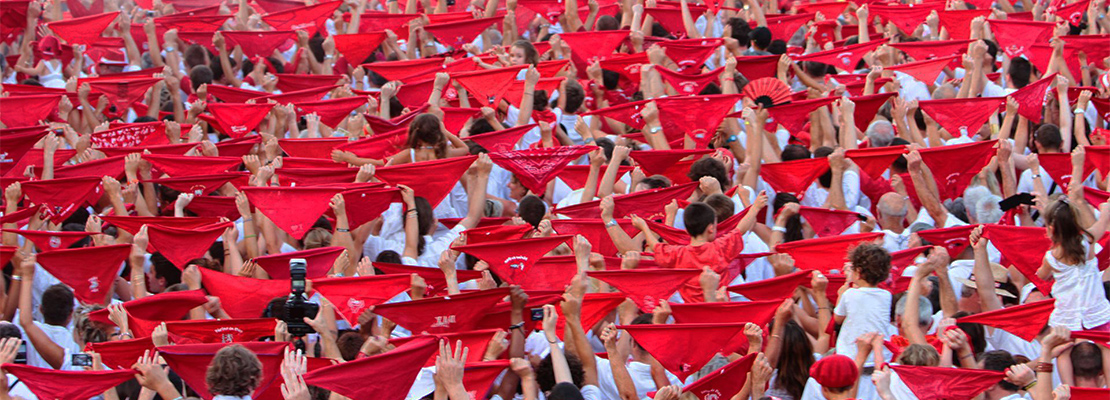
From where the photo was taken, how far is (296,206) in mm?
9281

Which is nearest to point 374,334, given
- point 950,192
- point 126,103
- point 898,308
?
point 898,308

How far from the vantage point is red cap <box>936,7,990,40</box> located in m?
14.1

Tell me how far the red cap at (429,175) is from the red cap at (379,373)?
2845 mm

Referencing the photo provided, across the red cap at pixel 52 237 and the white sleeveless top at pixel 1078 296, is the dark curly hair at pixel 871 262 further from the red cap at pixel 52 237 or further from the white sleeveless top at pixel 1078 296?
the red cap at pixel 52 237

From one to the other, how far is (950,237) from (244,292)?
4570 mm

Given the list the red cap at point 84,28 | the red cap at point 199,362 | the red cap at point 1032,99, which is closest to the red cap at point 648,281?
the red cap at point 199,362

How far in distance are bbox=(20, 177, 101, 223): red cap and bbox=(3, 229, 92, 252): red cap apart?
0.61 meters

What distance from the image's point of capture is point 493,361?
707cm

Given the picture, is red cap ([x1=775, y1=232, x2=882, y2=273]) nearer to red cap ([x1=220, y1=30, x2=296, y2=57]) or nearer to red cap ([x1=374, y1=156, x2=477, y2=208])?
red cap ([x1=374, y1=156, x2=477, y2=208])

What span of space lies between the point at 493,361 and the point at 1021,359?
2977mm

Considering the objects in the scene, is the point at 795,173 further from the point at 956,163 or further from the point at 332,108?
the point at 332,108

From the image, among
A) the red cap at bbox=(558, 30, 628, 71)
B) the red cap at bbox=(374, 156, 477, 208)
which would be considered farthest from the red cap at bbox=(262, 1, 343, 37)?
the red cap at bbox=(374, 156, 477, 208)

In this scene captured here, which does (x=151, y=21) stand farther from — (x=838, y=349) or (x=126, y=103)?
(x=838, y=349)

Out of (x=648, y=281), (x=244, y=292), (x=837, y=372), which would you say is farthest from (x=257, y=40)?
(x=837, y=372)
